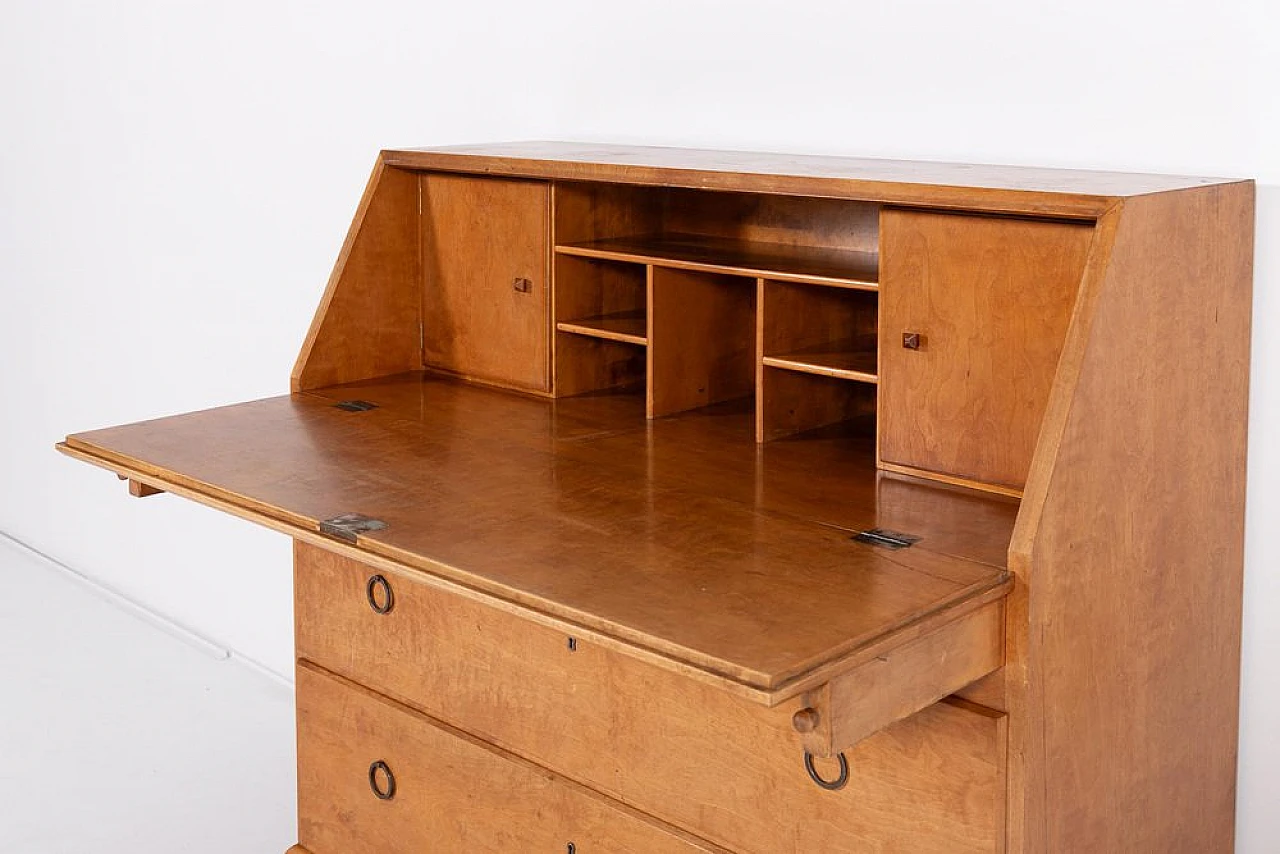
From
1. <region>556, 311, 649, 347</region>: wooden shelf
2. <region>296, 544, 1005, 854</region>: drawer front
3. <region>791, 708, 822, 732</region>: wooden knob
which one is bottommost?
<region>296, 544, 1005, 854</region>: drawer front

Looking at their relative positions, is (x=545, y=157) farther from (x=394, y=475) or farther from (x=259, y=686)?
(x=259, y=686)

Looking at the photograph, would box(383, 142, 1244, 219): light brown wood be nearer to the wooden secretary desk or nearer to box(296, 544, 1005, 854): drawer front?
the wooden secretary desk

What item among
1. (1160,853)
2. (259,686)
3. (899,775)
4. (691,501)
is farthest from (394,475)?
(259,686)

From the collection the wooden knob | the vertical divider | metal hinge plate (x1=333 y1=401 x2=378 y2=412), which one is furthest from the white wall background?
the wooden knob

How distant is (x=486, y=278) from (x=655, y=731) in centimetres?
87

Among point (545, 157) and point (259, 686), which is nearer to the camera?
point (545, 157)

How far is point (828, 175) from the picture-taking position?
→ 79.1 inches

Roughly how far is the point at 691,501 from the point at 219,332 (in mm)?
2314

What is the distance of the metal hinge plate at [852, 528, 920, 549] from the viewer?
175 cm

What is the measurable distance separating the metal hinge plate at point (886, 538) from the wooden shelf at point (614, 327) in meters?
0.66

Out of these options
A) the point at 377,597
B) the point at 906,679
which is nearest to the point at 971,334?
the point at 906,679

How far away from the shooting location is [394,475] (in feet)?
6.71

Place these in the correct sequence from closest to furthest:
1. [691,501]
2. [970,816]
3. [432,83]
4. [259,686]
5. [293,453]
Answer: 1. [970,816]
2. [691,501]
3. [293,453]
4. [432,83]
5. [259,686]

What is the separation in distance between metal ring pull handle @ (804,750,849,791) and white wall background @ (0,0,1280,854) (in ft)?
2.10
